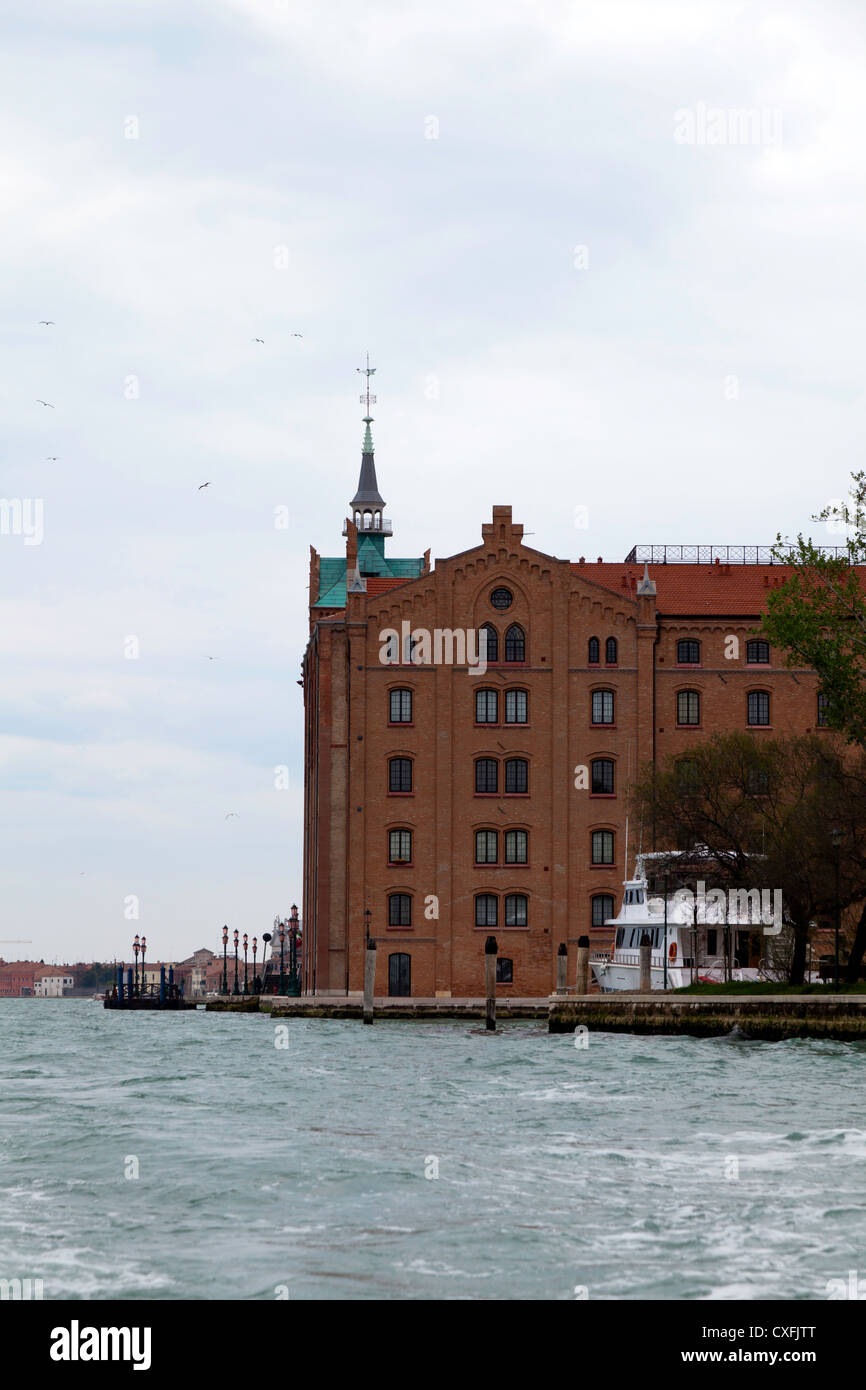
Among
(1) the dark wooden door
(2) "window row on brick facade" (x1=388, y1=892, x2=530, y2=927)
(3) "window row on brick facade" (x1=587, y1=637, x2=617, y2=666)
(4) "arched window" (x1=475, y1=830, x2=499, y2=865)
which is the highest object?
(3) "window row on brick facade" (x1=587, y1=637, x2=617, y2=666)

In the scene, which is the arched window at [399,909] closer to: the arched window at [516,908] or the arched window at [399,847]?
the arched window at [399,847]

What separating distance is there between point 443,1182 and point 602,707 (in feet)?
185

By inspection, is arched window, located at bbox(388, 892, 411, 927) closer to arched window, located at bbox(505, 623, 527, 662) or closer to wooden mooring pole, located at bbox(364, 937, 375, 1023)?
wooden mooring pole, located at bbox(364, 937, 375, 1023)

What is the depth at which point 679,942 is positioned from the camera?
62.2 metres

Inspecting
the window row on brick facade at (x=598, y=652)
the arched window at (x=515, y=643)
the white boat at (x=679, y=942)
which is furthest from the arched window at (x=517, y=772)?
the white boat at (x=679, y=942)

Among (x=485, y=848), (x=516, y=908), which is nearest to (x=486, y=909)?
(x=516, y=908)

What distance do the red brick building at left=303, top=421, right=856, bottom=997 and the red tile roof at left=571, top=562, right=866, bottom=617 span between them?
4.47 feet

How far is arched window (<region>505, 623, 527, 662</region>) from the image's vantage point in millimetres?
75875

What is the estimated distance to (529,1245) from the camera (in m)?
16.8

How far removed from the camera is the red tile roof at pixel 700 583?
257 feet

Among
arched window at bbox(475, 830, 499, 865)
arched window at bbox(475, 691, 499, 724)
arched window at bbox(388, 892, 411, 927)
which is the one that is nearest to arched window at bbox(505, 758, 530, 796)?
arched window at bbox(475, 691, 499, 724)

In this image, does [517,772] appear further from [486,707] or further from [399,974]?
[399,974]
